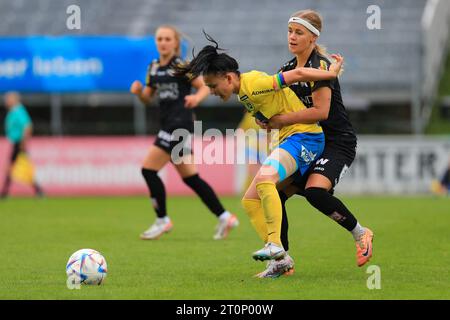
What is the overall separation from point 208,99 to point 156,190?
1201 cm

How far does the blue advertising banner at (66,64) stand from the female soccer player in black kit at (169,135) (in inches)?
391

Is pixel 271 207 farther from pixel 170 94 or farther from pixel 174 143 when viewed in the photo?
pixel 170 94

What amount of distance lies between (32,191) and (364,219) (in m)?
8.94

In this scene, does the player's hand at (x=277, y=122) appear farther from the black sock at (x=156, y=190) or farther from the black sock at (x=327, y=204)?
the black sock at (x=156, y=190)

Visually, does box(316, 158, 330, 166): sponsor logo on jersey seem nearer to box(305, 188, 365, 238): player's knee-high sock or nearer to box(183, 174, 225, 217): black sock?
box(305, 188, 365, 238): player's knee-high sock

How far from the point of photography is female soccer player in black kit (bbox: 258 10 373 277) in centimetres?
712

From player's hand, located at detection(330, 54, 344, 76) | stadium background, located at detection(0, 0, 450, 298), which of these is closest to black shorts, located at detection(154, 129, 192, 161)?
stadium background, located at detection(0, 0, 450, 298)

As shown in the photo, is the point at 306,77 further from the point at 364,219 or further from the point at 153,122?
the point at 153,122

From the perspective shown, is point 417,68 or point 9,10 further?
point 9,10

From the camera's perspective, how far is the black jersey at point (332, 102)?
7234 millimetres

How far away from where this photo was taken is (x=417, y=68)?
23.8m

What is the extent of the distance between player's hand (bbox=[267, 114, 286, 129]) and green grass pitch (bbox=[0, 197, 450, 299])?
1.16 m

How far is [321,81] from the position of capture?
23.3 ft
